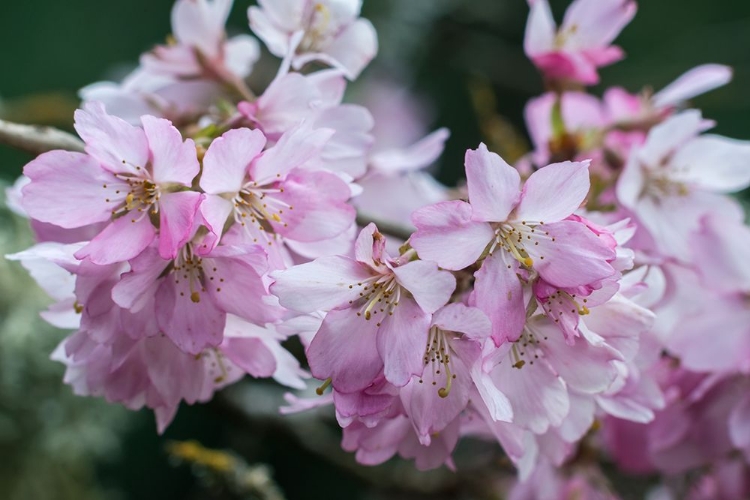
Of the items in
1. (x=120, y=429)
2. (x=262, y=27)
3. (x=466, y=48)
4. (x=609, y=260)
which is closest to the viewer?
(x=609, y=260)

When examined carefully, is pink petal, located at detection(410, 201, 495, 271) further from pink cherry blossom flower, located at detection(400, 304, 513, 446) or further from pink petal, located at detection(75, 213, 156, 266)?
pink petal, located at detection(75, 213, 156, 266)

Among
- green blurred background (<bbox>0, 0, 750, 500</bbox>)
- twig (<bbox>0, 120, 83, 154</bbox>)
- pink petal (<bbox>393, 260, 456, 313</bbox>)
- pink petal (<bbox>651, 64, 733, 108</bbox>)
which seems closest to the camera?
pink petal (<bbox>393, 260, 456, 313</bbox>)

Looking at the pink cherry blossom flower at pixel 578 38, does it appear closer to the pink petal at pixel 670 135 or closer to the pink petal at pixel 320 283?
the pink petal at pixel 670 135

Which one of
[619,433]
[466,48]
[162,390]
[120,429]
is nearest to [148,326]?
[162,390]

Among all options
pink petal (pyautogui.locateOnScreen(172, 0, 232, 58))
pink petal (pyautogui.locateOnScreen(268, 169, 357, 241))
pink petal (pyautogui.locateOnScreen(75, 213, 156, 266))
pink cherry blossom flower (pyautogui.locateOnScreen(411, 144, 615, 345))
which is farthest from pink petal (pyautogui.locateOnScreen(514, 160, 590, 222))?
pink petal (pyautogui.locateOnScreen(172, 0, 232, 58))

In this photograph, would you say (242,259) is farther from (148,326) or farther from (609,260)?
(609,260)

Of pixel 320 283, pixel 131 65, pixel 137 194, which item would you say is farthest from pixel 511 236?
pixel 131 65

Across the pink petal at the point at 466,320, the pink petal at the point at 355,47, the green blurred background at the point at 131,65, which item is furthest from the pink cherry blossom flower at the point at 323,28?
the green blurred background at the point at 131,65
